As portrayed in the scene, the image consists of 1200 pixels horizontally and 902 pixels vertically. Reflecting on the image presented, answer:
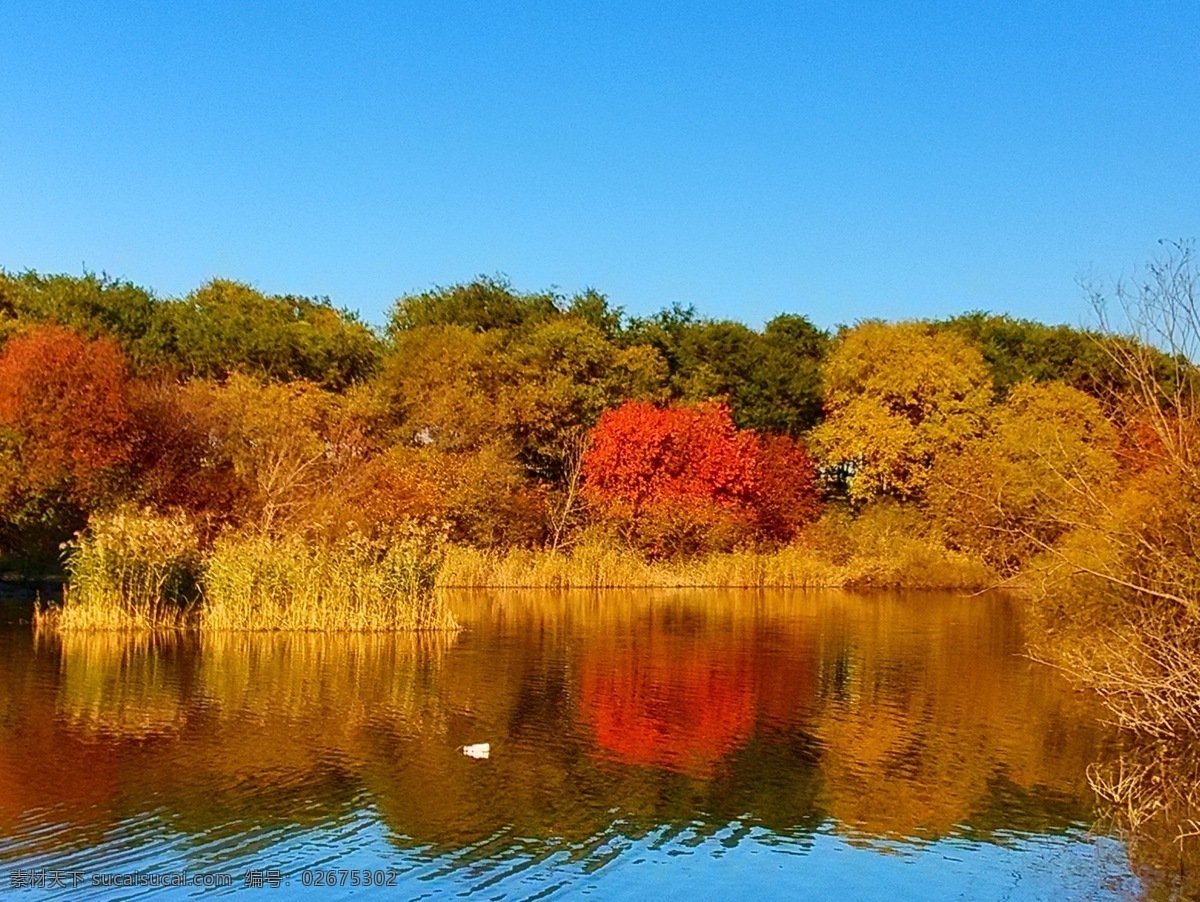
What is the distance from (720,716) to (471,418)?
26.3 meters

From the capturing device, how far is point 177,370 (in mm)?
44000

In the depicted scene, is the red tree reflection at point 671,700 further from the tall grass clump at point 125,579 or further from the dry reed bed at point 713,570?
the dry reed bed at point 713,570

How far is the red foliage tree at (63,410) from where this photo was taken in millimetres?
28141

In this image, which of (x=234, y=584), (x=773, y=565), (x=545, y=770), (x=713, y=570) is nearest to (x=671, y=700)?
(x=545, y=770)

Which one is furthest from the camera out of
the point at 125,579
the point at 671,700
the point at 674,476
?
the point at 674,476

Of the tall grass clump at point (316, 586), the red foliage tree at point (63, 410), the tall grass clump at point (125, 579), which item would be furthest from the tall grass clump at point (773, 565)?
the tall grass clump at point (125, 579)

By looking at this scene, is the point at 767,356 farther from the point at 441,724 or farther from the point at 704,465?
the point at 441,724

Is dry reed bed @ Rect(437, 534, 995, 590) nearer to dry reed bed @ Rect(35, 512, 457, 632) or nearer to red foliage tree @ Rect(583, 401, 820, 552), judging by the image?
red foliage tree @ Rect(583, 401, 820, 552)

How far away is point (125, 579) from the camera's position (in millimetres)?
24141

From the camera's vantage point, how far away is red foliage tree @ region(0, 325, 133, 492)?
2814cm

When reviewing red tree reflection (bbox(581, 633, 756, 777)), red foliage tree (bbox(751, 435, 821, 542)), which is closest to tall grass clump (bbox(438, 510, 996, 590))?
red foliage tree (bbox(751, 435, 821, 542))

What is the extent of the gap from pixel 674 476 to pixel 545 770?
96.8 feet

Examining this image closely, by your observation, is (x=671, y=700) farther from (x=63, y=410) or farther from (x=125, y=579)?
(x=63, y=410)

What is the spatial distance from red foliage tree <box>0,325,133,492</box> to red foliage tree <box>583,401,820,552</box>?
1785 centimetres
